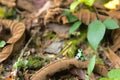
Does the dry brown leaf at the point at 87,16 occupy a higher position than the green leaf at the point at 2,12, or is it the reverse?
the green leaf at the point at 2,12

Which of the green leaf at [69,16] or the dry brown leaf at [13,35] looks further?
the green leaf at [69,16]

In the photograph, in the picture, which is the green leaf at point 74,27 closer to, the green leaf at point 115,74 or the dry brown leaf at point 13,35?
the dry brown leaf at point 13,35

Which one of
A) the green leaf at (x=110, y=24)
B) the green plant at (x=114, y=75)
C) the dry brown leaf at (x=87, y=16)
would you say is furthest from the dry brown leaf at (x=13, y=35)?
the green plant at (x=114, y=75)

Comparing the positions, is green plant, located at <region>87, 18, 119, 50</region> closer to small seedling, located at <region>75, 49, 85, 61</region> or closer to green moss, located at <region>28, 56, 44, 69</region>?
small seedling, located at <region>75, 49, 85, 61</region>

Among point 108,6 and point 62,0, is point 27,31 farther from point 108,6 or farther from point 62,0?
point 108,6

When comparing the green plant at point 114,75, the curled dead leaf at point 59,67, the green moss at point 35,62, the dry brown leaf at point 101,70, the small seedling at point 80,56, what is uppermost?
the green moss at point 35,62

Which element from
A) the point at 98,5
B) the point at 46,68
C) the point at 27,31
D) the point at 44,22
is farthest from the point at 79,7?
the point at 46,68

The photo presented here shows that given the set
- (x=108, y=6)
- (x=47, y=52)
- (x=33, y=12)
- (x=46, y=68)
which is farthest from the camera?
(x=33, y=12)
